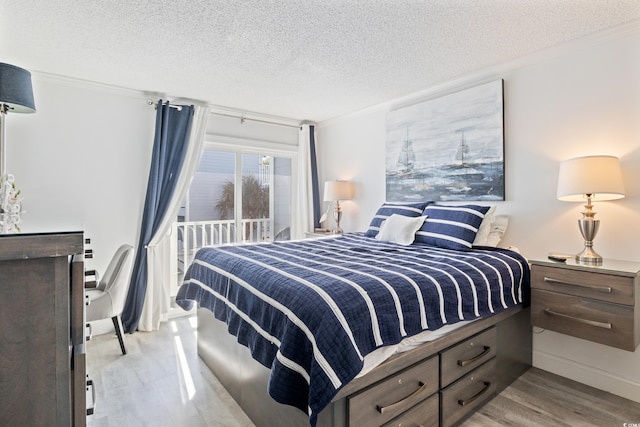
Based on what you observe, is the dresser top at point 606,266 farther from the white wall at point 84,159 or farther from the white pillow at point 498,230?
the white wall at point 84,159

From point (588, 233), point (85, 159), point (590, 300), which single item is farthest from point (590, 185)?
point (85, 159)

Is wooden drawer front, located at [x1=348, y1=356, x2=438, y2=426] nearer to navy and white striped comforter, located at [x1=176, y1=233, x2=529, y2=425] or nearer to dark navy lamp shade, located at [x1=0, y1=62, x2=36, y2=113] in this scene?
navy and white striped comforter, located at [x1=176, y1=233, x2=529, y2=425]

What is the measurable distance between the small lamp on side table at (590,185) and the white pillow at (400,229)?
1100 millimetres

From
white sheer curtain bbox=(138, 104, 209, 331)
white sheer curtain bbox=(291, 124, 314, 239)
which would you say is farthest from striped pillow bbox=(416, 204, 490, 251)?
white sheer curtain bbox=(138, 104, 209, 331)

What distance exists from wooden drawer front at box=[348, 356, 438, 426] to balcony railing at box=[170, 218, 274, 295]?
3.16m

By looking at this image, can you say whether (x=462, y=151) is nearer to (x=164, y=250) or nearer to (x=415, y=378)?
(x=415, y=378)

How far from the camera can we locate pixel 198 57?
2777 mm

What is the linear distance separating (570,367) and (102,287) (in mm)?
3848

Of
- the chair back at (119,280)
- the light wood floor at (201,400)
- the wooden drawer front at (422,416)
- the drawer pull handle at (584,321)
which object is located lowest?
the light wood floor at (201,400)

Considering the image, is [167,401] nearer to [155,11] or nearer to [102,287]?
[102,287]

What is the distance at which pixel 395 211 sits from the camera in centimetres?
343

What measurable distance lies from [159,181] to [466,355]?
3.30 meters

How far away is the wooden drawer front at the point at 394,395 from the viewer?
1.43m

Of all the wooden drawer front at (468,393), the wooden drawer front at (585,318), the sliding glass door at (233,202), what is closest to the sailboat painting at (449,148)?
the wooden drawer front at (585,318)
